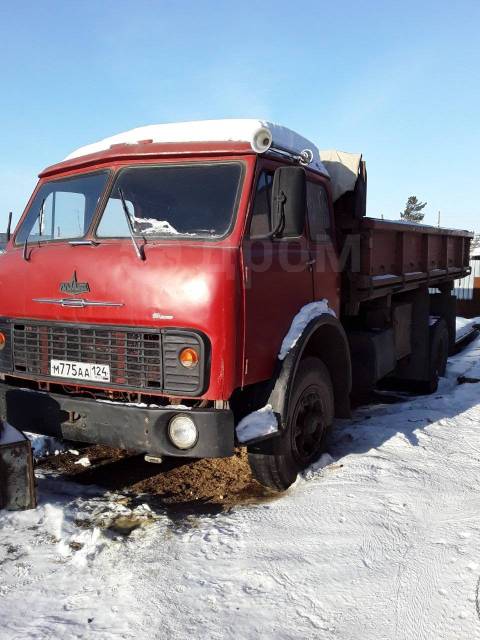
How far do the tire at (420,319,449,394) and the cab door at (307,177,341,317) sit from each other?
2733mm

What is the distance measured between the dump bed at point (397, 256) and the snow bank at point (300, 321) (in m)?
0.87

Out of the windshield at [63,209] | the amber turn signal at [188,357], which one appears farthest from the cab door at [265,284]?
the windshield at [63,209]

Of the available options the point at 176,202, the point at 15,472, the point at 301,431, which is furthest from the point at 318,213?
the point at 15,472

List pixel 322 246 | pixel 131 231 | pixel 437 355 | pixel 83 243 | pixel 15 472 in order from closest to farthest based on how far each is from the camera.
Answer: pixel 15 472, pixel 131 231, pixel 83 243, pixel 322 246, pixel 437 355

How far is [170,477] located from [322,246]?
216cm

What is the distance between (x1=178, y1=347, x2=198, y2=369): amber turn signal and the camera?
3104mm

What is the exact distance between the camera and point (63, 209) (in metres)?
4.03

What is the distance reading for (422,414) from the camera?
5.34 meters

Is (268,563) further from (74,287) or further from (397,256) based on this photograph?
(397,256)

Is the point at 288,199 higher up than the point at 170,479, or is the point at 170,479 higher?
the point at 288,199

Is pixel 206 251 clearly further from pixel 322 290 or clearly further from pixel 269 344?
pixel 322 290

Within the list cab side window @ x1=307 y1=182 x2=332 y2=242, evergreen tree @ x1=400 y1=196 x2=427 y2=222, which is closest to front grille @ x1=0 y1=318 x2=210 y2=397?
cab side window @ x1=307 y1=182 x2=332 y2=242

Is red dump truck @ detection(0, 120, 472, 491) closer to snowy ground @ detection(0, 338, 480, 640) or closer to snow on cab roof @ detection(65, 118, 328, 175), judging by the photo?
snow on cab roof @ detection(65, 118, 328, 175)

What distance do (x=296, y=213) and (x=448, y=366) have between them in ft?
19.4
